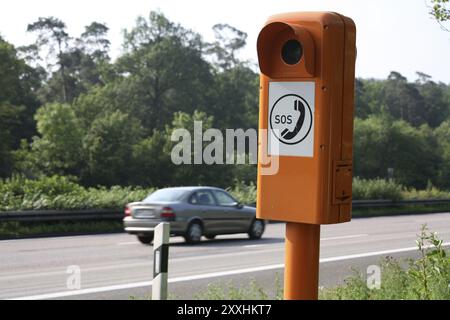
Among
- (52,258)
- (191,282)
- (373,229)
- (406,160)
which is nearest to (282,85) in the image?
(191,282)

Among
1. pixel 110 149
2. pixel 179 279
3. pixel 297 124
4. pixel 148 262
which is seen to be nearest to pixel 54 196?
pixel 148 262

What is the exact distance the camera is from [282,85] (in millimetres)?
4801

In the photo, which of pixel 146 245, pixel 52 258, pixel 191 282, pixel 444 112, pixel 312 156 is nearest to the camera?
pixel 312 156

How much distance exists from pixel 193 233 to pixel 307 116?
15.3 metres

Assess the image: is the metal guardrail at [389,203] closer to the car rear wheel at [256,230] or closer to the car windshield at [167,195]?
the car rear wheel at [256,230]

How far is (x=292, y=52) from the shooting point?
190 inches

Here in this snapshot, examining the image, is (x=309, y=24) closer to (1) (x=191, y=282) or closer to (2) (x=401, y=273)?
(2) (x=401, y=273)

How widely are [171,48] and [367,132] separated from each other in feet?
76.7

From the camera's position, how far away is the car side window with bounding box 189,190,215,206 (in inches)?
795

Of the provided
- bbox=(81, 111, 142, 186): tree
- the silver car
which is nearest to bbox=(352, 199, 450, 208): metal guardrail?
the silver car

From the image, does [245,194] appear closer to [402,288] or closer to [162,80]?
[402,288]

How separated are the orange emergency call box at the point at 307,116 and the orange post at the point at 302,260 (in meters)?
0.10

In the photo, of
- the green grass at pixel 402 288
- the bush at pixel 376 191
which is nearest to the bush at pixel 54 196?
the bush at pixel 376 191

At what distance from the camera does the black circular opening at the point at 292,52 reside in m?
4.79
